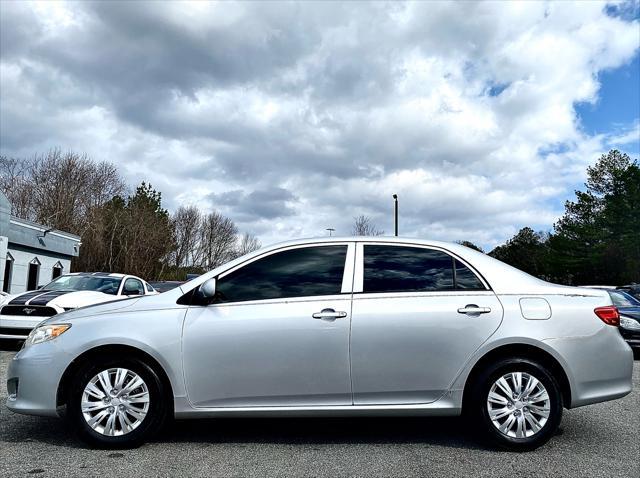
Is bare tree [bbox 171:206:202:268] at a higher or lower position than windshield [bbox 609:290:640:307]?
higher

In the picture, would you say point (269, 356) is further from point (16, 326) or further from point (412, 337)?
point (16, 326)

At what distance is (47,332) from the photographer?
14.5 ft

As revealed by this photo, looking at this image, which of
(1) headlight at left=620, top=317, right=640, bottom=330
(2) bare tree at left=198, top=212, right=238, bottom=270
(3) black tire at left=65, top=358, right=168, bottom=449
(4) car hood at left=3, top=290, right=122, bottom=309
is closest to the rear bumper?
(3) black tire at left=65, top=358, right=168, bottom=449

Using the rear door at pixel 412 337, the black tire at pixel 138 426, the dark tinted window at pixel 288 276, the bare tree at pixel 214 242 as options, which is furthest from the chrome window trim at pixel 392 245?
the bare tree at pixel 214 242

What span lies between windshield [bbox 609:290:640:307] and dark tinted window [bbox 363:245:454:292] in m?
Result: 9.25

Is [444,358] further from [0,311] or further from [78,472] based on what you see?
[0,311]

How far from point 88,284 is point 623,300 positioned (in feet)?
39.0

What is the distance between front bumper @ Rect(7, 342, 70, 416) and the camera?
4.26 m

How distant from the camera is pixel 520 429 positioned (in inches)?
168

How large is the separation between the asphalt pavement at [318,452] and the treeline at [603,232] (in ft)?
166

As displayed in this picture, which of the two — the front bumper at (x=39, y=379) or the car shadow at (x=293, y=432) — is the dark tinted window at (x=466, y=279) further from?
the front bumper at (x=39, y=379)

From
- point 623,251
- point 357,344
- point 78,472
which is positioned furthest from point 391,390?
point 623,251

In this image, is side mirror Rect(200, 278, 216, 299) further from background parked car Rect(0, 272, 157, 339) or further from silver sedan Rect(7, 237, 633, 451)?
background parked car Rect(0, 272, 157, 339)

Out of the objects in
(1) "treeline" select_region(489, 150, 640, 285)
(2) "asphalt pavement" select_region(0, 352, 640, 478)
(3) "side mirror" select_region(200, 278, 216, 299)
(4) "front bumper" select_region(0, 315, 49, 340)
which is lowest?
(2) "asphalt pavement" select_region(0, 352, 640, 478)
